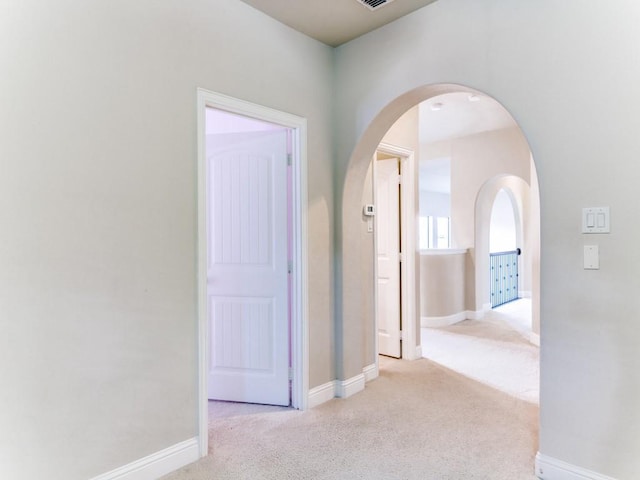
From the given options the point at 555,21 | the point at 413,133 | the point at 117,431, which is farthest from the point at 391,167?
the point at 117,431

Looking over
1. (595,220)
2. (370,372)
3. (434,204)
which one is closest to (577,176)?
(595,220)

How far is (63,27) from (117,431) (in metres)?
1.92

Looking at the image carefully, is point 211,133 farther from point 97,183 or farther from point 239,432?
point 239,432

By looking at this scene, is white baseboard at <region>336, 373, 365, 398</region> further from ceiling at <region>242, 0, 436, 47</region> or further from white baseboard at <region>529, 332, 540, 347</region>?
ceiling at <region>242, 0, 436, 47</region>

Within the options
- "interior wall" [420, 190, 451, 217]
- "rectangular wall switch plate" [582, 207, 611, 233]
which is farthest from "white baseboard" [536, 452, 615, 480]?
"interior wall" [420, 190, 451, 217]

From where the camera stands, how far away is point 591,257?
186 cm

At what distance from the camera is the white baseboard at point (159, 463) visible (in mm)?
1912

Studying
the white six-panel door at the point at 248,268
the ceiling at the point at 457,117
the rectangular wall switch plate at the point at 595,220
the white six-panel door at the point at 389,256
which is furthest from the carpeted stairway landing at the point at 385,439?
the ceiling at the point at 457,117

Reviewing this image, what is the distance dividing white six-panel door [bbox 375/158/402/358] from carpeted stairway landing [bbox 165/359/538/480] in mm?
891

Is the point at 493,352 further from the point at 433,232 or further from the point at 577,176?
the point at 433,232

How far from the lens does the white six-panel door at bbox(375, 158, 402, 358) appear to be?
3.98 m

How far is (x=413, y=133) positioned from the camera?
3.96 meters

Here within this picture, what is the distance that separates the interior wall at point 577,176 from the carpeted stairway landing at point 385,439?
16.4 inches

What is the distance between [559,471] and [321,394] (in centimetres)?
154
